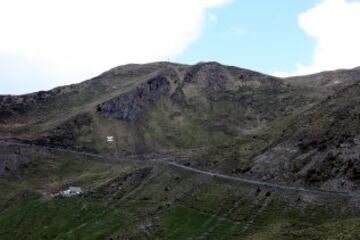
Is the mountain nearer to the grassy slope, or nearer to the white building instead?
the grassy slope

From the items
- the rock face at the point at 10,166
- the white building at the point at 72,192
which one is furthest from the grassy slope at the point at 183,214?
the rock face at the point at 10,166

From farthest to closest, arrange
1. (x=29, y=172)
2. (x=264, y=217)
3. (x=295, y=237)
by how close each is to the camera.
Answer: (x=29, y=172) < (x=264, y=217) < (x=295, y=237)

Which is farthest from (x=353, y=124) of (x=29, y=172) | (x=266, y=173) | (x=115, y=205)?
(x=29, y=172)

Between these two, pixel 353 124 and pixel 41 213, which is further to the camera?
pixel 41 213

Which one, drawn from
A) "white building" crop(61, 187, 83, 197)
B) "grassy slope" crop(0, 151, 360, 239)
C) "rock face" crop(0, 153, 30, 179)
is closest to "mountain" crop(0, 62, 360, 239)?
"grassy slope" crop(0, 151, 360, 239)

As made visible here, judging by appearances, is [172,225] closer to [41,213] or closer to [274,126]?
[41,213]

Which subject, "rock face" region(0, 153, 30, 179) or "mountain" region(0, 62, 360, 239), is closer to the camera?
"mountain" region(0, 62, 360, 239)

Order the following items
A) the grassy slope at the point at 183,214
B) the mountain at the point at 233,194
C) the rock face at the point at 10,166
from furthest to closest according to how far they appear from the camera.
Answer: the rock face at the point at 10,166 < the mountain at the point at 233,194 < the grassy slope at the point at 183,214

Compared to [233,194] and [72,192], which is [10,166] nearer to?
[72,192]

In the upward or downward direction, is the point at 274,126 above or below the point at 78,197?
above

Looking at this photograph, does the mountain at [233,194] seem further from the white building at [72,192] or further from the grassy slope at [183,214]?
the white building at [72,192]

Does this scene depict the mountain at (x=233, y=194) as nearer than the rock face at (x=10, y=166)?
A: Yes

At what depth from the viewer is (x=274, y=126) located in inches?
6693

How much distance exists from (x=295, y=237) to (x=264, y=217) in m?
25.1
